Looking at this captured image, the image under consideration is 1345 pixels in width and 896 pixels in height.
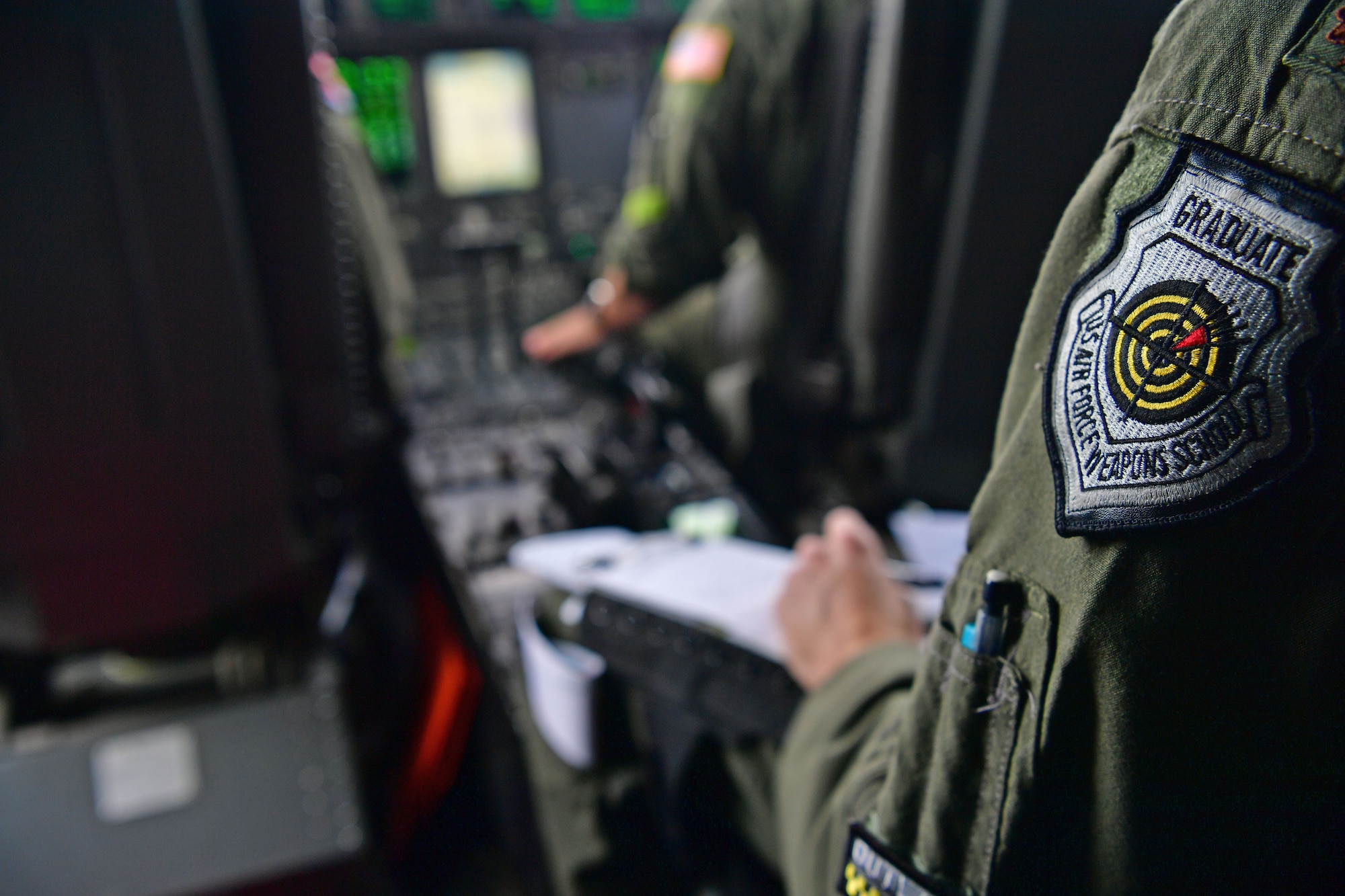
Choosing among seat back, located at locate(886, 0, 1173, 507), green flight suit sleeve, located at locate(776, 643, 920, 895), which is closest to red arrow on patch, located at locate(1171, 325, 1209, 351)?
green flight suit sleeve, located at locate(776, 643, 920, 895)

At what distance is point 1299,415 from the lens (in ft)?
0.90

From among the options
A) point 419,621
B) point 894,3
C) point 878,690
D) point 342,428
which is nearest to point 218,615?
point 342,428

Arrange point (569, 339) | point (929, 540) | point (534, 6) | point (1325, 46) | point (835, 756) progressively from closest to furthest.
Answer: point (1325, 46) → point (835, 756) → point (929, 540) → point (569, 339) → point (534, 6)

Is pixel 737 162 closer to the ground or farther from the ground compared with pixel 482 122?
closer to the ground

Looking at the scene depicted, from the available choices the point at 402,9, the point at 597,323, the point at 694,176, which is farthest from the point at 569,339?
the point at 402,9

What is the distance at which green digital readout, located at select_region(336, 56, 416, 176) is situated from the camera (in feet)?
7.72

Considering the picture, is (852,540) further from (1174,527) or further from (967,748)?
(1174,527)

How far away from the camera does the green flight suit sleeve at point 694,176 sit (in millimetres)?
1498

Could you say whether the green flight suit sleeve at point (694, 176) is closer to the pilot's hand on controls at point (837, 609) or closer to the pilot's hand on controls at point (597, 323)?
the pilot's hand on controls at point (597, 323)

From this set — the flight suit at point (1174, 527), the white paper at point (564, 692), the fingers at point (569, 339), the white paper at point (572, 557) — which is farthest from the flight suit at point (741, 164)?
the flight suit at point (1174, 527)

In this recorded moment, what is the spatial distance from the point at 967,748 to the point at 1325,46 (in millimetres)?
323

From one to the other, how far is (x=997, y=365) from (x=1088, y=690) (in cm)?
64

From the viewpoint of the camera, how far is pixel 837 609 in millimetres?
707

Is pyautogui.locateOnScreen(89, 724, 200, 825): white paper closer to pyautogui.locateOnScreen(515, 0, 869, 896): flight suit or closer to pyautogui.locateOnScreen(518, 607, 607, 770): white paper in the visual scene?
pyautogui.locateOnScreen(518, 607, 607, 770): white paper
